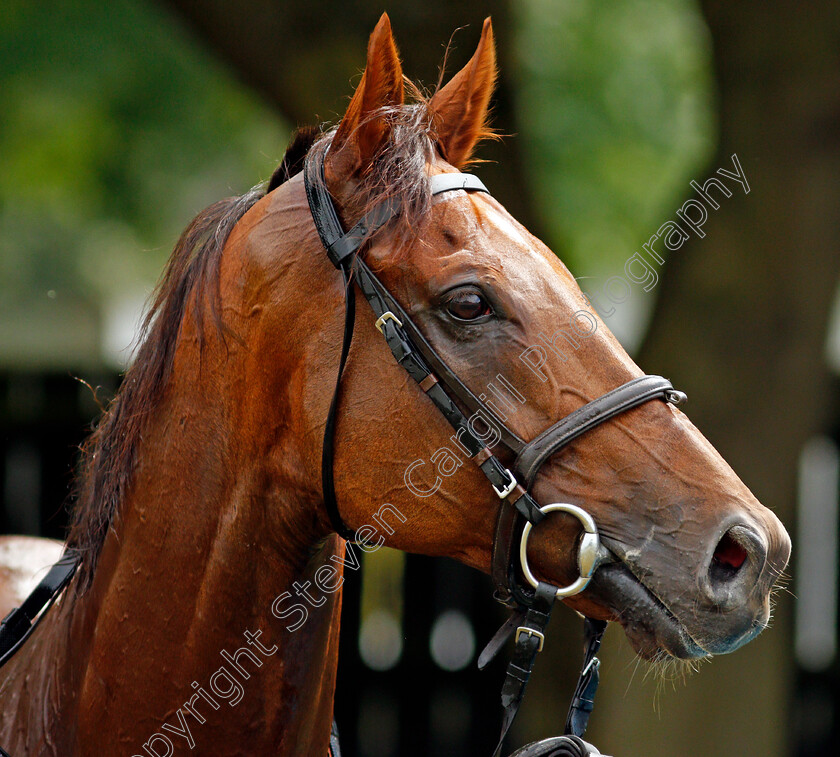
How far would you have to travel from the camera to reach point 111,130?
8.52 metres

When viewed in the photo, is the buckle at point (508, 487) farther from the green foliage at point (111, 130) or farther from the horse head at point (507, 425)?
the green foliage at point (111, 130)

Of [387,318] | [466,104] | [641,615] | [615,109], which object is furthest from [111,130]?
[641,615]

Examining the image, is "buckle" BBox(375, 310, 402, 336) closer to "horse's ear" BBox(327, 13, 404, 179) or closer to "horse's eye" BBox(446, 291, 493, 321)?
"horse's eye" BBox(446, 291, 493, 321)

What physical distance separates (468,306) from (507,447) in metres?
0.30

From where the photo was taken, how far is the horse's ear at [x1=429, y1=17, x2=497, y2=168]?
2156 millimetres

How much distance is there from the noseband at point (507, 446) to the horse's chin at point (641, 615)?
4cm

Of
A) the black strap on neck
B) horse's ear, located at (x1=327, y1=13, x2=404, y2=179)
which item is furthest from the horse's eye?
the black strap on neck

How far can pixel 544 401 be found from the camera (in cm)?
176

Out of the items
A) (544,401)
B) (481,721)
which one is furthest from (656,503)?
(481,721)

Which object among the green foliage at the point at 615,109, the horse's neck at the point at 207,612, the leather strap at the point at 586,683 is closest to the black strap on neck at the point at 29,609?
the horse's neck at the point at 207,612

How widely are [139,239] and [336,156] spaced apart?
323 inches

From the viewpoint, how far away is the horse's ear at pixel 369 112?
72.9 inches

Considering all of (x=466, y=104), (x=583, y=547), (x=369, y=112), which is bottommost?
(x=583, y=547)

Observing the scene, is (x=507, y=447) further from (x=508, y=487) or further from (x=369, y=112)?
(x=369, y=112)
